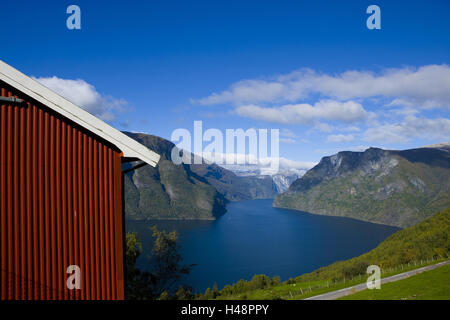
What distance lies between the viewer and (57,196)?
234 inches

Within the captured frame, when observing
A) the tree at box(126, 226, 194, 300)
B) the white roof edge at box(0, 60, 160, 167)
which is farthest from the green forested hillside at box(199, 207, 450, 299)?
the white roof edge at box(0, 60, 160, 167)

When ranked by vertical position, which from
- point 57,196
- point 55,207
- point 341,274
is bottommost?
point 341,274

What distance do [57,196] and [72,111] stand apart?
183 centimetres

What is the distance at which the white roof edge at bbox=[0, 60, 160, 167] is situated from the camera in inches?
227

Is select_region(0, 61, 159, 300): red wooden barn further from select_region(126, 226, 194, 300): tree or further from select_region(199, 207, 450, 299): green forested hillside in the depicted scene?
select_region(199, 207, 450, 299): green forested hillside

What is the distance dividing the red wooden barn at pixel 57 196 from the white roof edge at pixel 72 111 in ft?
0.06

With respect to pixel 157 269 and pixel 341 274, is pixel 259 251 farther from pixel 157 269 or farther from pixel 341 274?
pixel 157 269

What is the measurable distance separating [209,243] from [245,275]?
136ft

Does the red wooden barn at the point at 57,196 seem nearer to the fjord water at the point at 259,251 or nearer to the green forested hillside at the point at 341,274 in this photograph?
the green forested hillside at the point at 341,274

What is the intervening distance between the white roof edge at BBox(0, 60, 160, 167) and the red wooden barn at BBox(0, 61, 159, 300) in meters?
0.02

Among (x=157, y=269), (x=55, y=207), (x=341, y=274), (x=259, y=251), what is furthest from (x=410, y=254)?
(x=55, y=207)

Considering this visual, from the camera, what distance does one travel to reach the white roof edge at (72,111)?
5758mm
